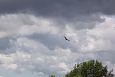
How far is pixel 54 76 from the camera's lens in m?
179

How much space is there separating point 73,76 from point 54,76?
18241mm

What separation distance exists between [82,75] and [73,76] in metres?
7.35

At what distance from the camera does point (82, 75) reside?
655 feet

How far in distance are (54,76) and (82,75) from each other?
25.5 metres

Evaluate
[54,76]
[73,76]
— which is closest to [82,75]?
[73,76]

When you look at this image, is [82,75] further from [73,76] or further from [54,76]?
[54,76]

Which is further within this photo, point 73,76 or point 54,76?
point 73,76

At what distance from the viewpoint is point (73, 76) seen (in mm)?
194125

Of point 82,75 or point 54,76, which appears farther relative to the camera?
point 82,75
